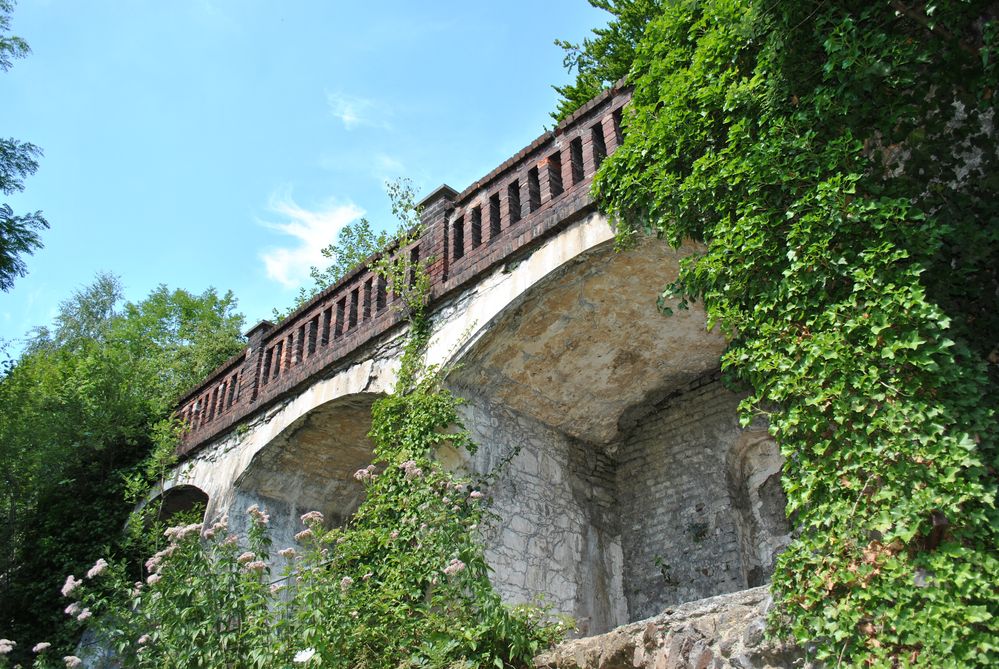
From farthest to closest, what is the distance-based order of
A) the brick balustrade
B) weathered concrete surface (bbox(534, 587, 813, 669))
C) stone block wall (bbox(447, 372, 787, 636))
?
stone block wall (bbox(447, 372, 787, 636)), the brick balustrade, weathered concrete surface (bbox(534, 587, 813, 669))

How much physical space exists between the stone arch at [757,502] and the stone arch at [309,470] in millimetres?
3504

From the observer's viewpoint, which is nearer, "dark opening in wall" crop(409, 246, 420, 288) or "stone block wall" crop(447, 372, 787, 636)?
"stone block wall" crop(447, 372, 787, 636)

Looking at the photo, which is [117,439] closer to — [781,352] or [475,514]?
[475,514]

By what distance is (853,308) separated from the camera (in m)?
3.92

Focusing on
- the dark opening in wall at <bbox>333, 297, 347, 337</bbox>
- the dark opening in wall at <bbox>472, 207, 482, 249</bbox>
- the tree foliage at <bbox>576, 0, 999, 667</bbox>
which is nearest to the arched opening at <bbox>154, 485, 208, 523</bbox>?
the dark opening in wall at <bbox>333, 297, 347, 337</bbox>

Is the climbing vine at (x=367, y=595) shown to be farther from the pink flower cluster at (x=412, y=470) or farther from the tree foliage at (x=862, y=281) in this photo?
the tree foliage at (x=862, y=281)

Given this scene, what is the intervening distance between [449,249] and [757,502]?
351 cm

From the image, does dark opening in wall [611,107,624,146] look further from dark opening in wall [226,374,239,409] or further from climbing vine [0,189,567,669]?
dark opening in wall [226,374,239,409]

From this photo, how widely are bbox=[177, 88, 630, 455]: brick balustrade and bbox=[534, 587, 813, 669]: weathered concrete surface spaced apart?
117 inches

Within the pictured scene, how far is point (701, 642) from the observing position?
13.5 ft

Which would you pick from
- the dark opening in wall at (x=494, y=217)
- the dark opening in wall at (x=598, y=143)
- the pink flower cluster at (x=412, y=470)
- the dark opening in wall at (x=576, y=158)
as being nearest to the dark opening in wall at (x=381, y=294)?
the dark opening in wall at (x=494, y=217)

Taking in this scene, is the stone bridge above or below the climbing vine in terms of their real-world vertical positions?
above

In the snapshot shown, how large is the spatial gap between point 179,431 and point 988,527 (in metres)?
9.22

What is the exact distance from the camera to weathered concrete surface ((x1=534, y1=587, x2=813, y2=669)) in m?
3.87
